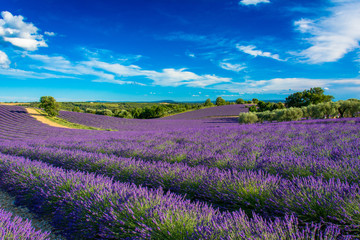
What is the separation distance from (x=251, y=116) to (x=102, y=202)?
17.5 m

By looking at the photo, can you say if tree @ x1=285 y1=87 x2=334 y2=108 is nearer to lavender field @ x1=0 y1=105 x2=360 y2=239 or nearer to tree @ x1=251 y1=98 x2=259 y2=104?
tree @ x1=251 y1=98 x2=259 y2=104

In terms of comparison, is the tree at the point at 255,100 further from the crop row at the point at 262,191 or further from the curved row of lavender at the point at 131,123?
the crop row at the point at 262,191

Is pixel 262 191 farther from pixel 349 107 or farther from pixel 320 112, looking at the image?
pixel 349 107

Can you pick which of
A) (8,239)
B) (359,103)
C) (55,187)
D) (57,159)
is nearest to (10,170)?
(57,159)

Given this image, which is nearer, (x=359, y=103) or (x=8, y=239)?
(x=8, y=239)

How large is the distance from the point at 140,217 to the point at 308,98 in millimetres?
44952

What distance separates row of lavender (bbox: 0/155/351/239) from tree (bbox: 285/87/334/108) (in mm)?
42502

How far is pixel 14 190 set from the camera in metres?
3.12

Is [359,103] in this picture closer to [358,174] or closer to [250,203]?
[358,174]

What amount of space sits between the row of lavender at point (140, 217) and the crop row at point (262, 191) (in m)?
0.12

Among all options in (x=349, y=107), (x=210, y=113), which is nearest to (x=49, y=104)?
(x=210, y=113)

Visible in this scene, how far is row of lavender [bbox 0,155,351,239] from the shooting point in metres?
1.24

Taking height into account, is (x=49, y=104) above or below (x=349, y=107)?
above

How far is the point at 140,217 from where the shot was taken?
1512mm
